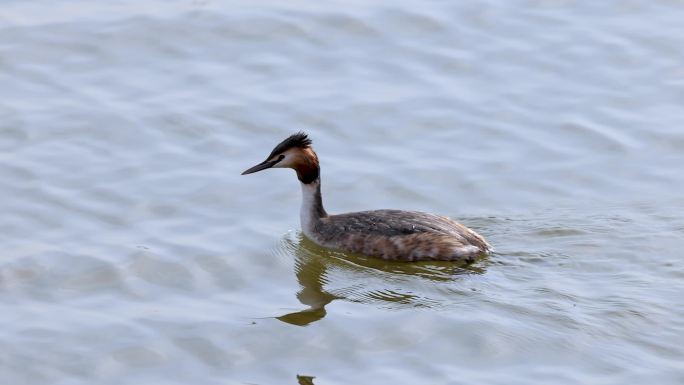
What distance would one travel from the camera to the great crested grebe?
10.7 metres

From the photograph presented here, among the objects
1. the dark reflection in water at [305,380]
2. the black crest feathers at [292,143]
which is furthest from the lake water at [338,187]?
the black crest feathers at [292,143]

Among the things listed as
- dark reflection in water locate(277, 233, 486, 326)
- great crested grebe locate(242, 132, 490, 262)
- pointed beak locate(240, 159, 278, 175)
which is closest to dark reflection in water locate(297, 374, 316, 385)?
dark reflection in water locate(277, 233, 486, 326)

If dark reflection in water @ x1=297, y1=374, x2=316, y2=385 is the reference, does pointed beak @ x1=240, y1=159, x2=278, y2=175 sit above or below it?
above

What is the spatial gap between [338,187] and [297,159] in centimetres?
79

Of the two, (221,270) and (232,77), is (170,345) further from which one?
(232,77)

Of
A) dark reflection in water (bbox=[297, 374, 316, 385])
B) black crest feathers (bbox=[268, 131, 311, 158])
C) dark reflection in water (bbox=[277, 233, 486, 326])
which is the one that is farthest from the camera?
black crest feathers (bbox=[268, 131, 311, 158])

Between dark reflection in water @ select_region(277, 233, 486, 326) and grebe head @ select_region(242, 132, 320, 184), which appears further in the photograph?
grebe head @ select_region(242, 132, 320, 184)

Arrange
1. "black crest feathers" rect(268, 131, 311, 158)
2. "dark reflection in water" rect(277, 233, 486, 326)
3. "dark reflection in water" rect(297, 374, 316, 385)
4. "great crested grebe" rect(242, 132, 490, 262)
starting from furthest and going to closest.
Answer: "black crest feathers" rect(268, 131, 311, 158)
"great crested grebe" rect(242, 132, 490, 262)
"dark reflection in water" rect(277, 233, 486, 326)
"dark reflection in water" rect(297, 374, 316, 385)

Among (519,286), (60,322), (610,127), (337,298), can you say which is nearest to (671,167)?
(610,127)

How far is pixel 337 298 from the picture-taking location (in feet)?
33.3

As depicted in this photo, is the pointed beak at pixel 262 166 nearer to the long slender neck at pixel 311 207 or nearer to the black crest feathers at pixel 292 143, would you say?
the black crest feathers at pixel 292 143

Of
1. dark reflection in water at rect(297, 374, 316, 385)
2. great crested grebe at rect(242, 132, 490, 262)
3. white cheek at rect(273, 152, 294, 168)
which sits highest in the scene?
white cheek at rect(273, 152, 294, 168)

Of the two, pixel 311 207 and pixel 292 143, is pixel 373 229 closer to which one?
pixel 311 207

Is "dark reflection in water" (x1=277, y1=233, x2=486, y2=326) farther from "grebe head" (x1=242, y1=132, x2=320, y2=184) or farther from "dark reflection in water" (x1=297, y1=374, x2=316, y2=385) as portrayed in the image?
"dark reflection in water" (x1=297, y1=374, x2=316, y2=385)
